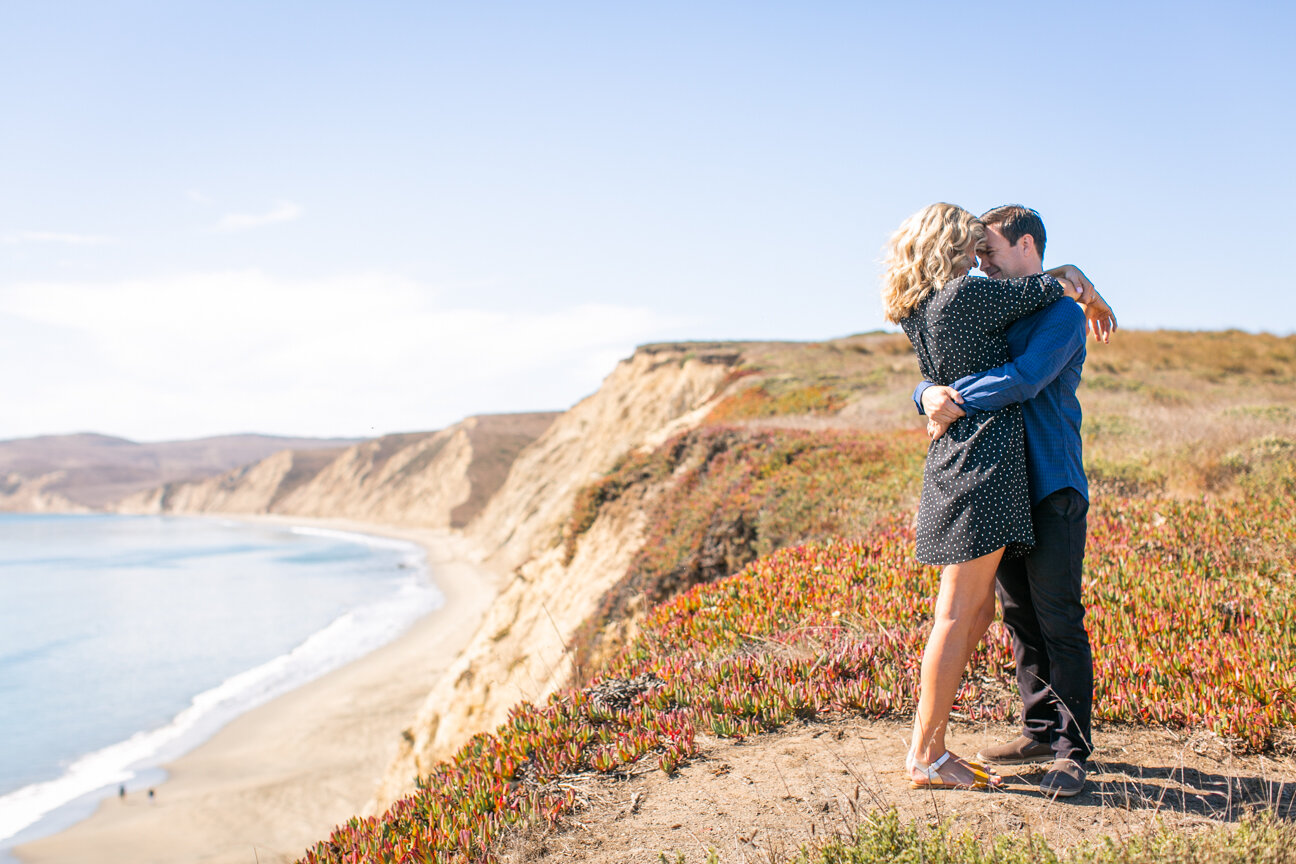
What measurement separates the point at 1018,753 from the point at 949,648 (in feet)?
2.25

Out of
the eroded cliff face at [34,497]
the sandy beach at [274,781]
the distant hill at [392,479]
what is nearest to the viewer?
the sandy beach at [274,781]

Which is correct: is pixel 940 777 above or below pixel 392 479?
above

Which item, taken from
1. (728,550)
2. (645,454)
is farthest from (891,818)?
(645,454)

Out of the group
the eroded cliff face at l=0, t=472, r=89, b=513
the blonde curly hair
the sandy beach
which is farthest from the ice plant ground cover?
the eroded cliff face at l=0, t=472, r=89, b=513

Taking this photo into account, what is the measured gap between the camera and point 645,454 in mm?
15305

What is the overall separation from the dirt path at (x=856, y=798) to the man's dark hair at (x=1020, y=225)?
221 cm

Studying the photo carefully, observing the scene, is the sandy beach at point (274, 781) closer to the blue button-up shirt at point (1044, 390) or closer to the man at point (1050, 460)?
the man at point (1050, 460)

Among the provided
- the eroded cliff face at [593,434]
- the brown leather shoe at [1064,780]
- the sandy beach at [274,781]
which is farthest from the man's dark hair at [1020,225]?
the eroded cliff face at [593,434]

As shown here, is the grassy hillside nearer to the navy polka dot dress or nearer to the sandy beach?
the navy polka dot dress

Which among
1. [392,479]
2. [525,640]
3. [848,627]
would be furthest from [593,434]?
[392,479]

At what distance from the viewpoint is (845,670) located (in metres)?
4.59

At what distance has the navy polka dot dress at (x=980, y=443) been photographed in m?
3.05

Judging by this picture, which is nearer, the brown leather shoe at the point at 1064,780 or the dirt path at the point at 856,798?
the dirt path at the point at 856,798

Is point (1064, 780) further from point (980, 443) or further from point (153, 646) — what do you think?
point (153, 646)
